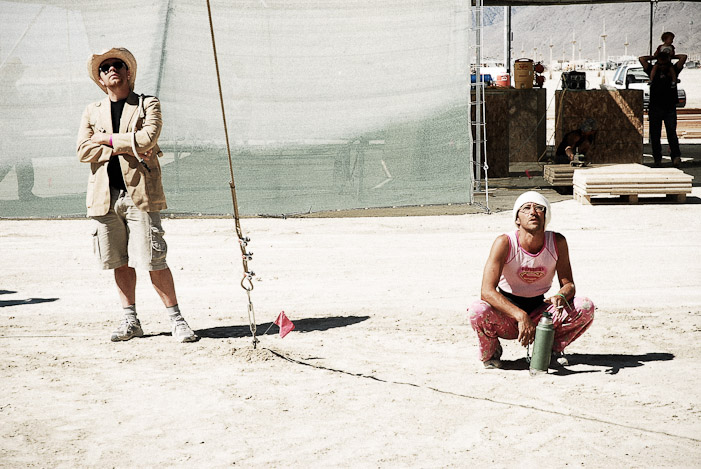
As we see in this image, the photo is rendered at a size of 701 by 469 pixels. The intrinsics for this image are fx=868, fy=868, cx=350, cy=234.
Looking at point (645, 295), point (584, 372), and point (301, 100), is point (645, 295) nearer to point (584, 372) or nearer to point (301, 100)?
point (584, 372)

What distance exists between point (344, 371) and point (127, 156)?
201 cm

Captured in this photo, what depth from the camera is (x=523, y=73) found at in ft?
50.4

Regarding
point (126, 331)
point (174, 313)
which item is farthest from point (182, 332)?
point (126, 331)

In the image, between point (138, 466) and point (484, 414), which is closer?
point (138, 466)

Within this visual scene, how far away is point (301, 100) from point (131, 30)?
2140 mm

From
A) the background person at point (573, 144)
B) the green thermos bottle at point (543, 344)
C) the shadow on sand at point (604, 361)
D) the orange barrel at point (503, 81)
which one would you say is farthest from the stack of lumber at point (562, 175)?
the green thermos bottle at point (543, 344)

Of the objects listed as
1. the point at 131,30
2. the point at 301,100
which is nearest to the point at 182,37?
the point at 131,30

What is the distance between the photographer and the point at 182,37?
33.3ft

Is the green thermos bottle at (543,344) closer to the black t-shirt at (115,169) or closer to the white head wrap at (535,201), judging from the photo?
the white head wrap at (535,201)

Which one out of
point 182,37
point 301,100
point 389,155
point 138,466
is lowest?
point 138,466

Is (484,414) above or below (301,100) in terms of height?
below

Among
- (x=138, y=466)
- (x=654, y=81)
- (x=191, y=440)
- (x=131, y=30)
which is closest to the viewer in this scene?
(x=138, y=466)

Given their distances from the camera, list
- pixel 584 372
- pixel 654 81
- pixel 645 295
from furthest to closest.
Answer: pixel 654 81 → pixel 645 295 → pixel 584 372

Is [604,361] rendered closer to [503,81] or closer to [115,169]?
[115,169]
